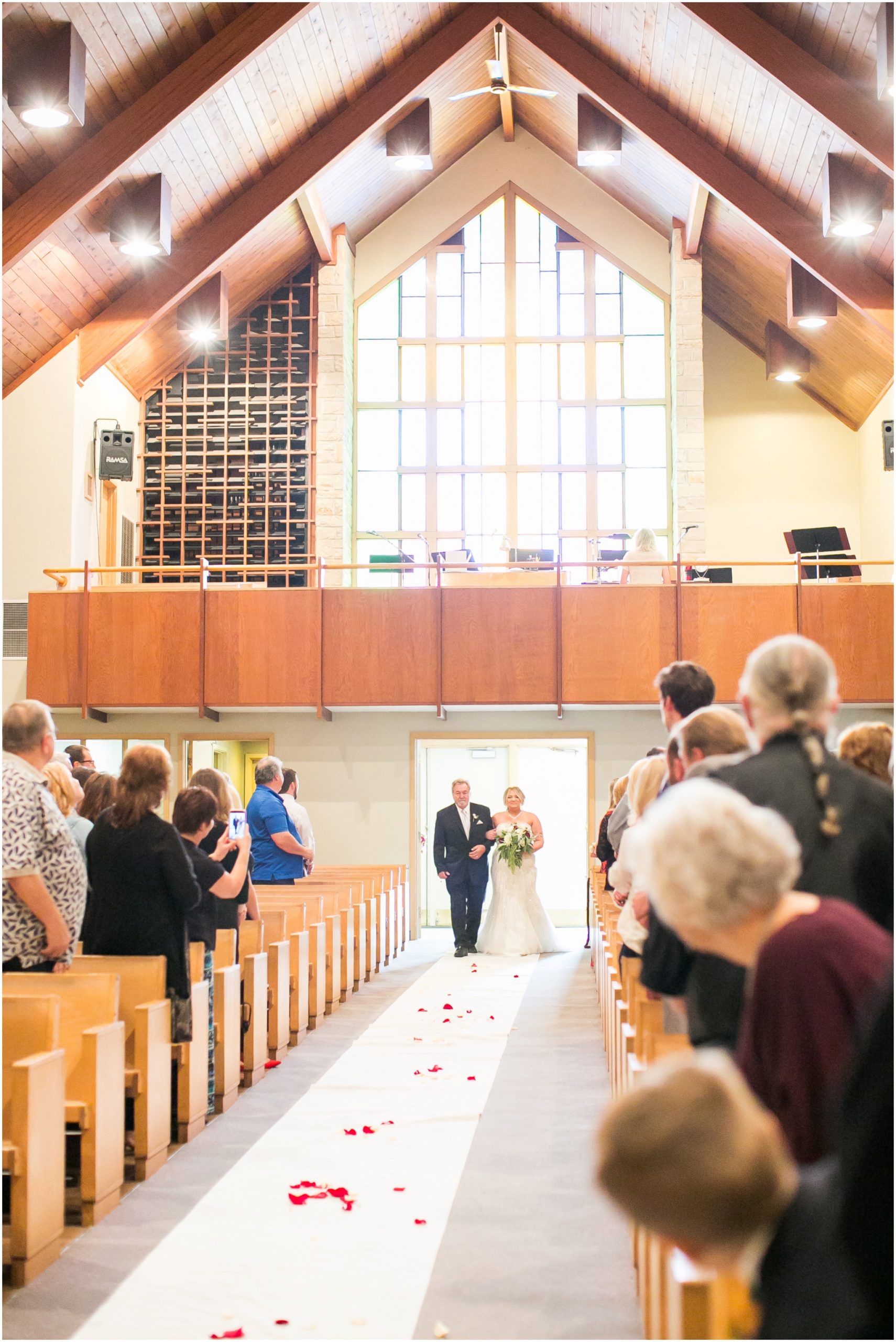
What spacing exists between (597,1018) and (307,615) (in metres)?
5.64

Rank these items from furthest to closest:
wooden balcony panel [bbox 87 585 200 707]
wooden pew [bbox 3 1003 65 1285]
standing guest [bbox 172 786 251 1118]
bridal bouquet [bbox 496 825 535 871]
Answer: wooden balcony panel [bbox 87 585 200 707] → bridal bouquet [bbox 496 825 535 871] → standing guest [bbox 172 786 251 1118] → wooden pew [bbox 3 1003 65 1285]

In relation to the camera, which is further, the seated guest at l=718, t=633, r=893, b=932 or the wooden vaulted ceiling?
the wooden vaulted ceiling

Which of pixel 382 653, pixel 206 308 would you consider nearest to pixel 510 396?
pixel 206 308

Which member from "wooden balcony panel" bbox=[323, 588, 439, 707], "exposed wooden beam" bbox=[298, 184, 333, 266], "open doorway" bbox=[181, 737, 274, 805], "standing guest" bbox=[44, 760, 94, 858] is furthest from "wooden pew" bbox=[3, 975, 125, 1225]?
"exposed wooden beam" bbox=[298, 184, 333, 266]

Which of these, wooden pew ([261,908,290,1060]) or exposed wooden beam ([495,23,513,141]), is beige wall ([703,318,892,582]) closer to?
exposed wooden beam ([495,23,513,141])

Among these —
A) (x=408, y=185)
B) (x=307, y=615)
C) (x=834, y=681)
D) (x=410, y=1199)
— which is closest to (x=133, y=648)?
(x=307, y=615)

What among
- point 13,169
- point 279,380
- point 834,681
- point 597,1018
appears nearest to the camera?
point 834,681

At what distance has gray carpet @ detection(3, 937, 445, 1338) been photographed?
3.10 m

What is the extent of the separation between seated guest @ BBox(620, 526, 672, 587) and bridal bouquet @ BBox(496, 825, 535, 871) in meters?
2.46

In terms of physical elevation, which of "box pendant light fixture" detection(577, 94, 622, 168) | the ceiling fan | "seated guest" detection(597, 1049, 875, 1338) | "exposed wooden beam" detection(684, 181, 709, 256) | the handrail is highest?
the ceiling fan

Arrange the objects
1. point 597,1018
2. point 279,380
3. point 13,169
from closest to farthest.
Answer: point 597,1018 < point 13,169 < point 279,380

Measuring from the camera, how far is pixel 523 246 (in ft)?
52.6

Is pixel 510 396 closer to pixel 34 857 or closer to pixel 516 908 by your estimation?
pixel 516 908

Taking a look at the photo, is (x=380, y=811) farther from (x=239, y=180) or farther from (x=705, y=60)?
(x=705, y=60)
